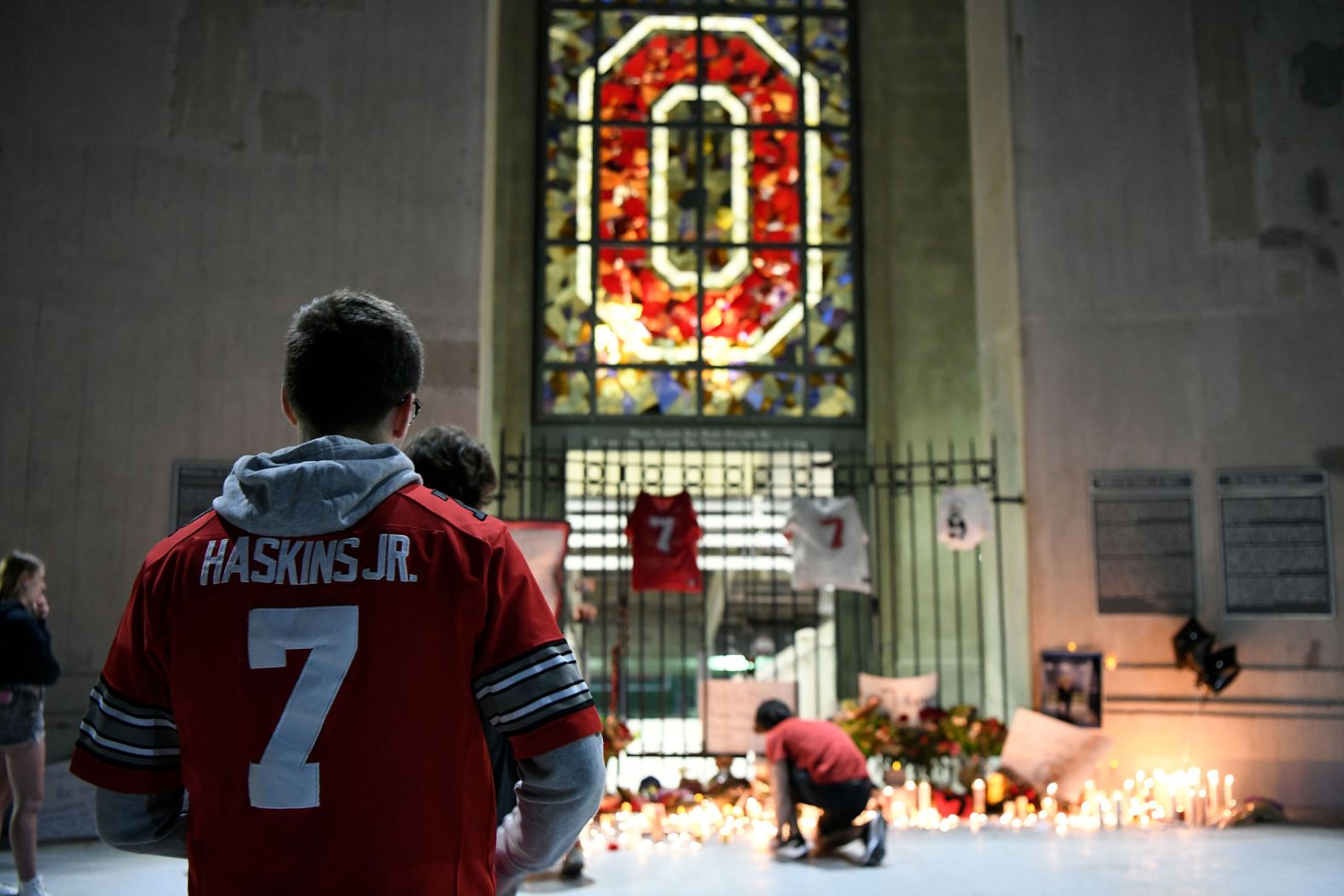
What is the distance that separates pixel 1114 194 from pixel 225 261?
21.1ft

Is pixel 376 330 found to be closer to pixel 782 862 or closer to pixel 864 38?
pixel 782 862

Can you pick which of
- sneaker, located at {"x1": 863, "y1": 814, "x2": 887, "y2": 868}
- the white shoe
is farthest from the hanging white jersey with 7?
the white shoe

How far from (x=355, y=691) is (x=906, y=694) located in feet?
25.9

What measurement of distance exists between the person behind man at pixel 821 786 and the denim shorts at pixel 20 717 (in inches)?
144

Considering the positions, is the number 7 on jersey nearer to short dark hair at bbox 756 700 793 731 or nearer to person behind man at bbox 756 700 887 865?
person behind man at bbox 756 700 887 865

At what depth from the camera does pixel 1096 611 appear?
843 cm

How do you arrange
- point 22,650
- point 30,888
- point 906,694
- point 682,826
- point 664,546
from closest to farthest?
1. point 22,650
2. point 30,888
3. point 682,826
4. point 664,546
5. point 906,694

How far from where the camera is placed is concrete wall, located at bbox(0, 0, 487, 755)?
7.83 m

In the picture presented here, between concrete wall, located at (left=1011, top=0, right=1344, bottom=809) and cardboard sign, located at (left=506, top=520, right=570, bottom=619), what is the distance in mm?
3353

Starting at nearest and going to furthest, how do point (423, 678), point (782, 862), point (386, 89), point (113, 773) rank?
point (423, 678) → point (113, 773) → point (782, 862) → point (386, 89)

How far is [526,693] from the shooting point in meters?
1.58

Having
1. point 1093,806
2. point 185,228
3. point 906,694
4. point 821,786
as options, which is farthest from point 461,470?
point 906,694

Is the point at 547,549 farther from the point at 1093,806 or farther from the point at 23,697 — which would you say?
the point at 1093,806

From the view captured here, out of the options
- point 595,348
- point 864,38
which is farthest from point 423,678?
point 864,38
